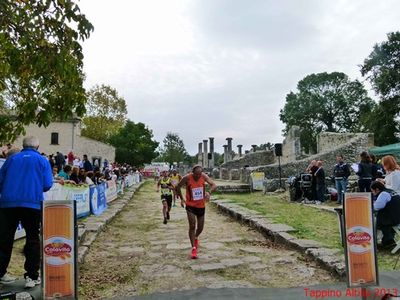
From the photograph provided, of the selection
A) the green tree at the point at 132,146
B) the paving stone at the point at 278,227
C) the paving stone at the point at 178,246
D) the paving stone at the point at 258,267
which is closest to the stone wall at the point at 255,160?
the green tree at the point at 132,146

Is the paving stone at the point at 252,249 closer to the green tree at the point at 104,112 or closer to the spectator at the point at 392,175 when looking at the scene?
the spectator at the point at 392,175

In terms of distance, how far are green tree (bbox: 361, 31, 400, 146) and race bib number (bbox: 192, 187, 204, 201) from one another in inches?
1232

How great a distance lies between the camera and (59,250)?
3820mm

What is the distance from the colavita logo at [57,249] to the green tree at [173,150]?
71396 mm

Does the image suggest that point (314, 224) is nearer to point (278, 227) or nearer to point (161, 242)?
point (278, 227)

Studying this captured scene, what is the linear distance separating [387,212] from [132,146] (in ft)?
173

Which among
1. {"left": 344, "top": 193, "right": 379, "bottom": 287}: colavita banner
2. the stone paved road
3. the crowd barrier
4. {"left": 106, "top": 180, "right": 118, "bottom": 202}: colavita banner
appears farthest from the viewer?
{"left": 106, "top": 180, "right": 118, "bottom": 202}: colavita banner

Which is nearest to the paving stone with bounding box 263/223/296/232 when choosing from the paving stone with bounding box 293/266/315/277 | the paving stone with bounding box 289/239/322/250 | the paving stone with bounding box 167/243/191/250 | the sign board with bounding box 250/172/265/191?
the paving stone with bounding box 289/239/322/250

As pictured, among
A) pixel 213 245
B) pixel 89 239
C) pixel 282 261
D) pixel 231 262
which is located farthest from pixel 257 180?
pixel 231 262

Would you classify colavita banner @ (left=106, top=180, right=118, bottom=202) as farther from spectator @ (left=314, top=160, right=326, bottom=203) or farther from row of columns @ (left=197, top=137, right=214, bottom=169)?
row of columns @ (left=197, top=137, right=214, bottom=169)

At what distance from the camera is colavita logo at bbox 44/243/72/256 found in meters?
3.79

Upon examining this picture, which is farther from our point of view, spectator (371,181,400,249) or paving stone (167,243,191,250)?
paving stone (167,243,191,250)

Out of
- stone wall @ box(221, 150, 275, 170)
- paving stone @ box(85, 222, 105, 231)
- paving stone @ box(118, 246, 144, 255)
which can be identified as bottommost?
paving stone @ box(118, 246, 144, 255)

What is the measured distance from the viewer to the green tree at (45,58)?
471 cm
